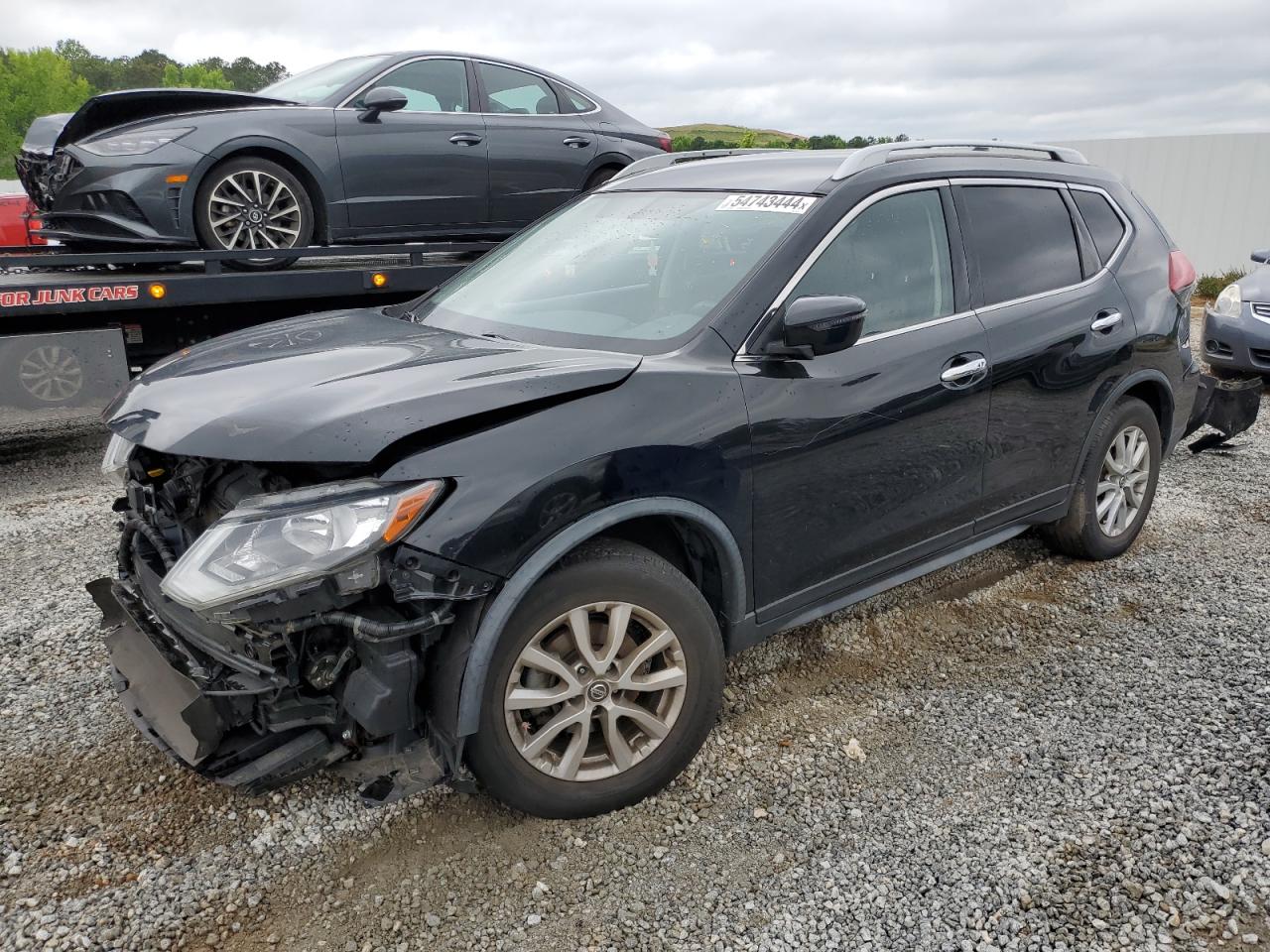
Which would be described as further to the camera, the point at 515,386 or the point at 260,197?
the point at 260,197

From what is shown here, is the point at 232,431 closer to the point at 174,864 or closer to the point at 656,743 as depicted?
the point at 174,864

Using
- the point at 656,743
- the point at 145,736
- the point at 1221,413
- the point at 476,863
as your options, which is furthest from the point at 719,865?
the point at 1221,413

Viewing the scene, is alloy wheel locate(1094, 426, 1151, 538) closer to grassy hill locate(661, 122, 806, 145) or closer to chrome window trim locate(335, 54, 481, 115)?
chrome window trim locate(335, 54, 481, 115)

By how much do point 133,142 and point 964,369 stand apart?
4755 mm

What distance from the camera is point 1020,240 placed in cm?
384

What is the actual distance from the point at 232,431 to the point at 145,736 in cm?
85

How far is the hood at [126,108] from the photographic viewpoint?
558 cm

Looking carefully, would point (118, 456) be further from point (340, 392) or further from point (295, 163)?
point (295, 163)

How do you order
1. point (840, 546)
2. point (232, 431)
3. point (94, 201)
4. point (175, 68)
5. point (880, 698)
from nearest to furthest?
point (232, 431) → point (840, 546) → point (880, 698) → point (94, 201) → point (175, 68)

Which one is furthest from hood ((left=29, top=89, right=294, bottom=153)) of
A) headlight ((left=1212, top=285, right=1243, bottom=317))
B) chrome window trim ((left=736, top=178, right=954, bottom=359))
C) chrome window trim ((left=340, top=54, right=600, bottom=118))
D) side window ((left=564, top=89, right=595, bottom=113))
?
headlight ((left=1212, top=285, right=1243, bottom=317))

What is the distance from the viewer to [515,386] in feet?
8.16

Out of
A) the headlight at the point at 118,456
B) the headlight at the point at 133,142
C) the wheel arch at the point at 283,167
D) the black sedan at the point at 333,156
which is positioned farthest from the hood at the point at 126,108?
the headlight at the point at 118,456

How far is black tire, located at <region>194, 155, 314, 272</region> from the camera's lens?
227 inches

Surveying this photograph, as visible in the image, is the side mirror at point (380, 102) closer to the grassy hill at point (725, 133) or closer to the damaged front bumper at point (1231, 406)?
the damaged front bumper at point (1231, 406)
